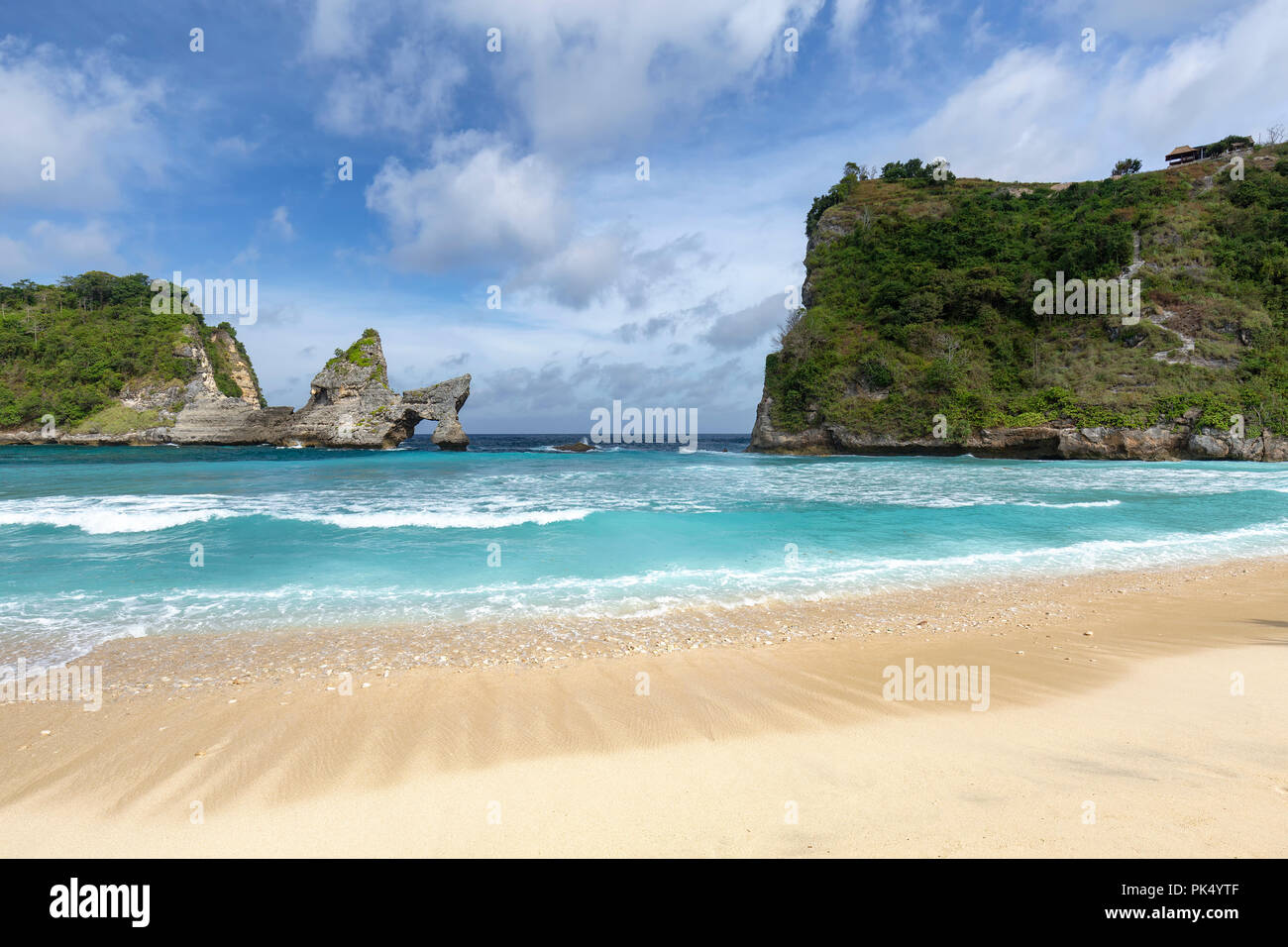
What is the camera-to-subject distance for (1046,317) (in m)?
42.4

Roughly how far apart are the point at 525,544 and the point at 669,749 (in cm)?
778

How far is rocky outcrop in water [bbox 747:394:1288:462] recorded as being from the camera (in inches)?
1248

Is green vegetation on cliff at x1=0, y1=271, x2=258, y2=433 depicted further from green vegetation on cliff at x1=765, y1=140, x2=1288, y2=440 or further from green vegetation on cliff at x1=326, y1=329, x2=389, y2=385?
green vegetation on cliff at x1=765, y1=140, x2=1288, y2=440

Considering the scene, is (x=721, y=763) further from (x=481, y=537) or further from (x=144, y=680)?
(x=481, y=537)

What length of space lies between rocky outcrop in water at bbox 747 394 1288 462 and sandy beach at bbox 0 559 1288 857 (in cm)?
3611

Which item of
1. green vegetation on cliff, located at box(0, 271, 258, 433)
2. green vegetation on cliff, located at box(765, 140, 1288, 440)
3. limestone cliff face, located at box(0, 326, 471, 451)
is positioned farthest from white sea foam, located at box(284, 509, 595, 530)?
green vegetation on cliff, located at box(0, 271, 258, 433)

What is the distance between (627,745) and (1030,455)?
4383 cm

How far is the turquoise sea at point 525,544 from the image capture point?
7.18 meters

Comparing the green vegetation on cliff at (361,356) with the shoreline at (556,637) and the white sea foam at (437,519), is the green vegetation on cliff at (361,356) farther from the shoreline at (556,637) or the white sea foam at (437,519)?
the shoreline at (556,637)

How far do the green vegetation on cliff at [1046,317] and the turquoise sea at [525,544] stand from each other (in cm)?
1693

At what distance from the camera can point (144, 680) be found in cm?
491

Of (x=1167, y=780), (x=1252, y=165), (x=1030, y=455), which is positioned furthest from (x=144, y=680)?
(x=1252, y=165)

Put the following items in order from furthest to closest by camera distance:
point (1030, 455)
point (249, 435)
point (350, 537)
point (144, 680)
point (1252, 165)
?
point (249, 435) → point (1252, 165) → point (1030, 455) → point (350, 537) → point (144, 680)

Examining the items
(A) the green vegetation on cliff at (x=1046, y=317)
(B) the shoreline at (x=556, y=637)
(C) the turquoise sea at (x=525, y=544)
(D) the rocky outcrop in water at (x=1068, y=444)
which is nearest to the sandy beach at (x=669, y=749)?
(B) the shoreline at (x=556, y=637)
